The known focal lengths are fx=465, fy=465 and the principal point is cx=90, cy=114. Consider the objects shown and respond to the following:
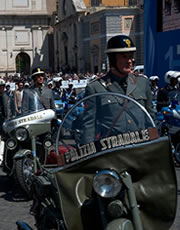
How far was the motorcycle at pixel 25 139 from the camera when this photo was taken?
625 centimetres

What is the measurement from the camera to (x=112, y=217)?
2910 mm

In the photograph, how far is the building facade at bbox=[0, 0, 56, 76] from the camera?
6091 centimetres

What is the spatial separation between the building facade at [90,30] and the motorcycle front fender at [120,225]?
109 ft

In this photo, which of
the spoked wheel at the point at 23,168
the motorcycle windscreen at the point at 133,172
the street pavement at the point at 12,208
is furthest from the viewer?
the spoked wheel at the point at 23,168

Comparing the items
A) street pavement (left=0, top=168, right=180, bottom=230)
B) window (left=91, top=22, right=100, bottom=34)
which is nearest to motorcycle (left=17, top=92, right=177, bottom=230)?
street pavement (left=0, top=168, right=180, bottom=230)

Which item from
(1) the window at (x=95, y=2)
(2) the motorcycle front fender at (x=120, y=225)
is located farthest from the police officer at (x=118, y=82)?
(1) the window at (x=95, y=2)

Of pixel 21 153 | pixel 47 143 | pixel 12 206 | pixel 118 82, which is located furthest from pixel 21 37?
pixel 118 82

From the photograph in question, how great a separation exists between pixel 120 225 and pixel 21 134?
12.5 ft

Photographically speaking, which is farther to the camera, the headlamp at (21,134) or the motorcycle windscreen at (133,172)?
the headlamp at (21,134)

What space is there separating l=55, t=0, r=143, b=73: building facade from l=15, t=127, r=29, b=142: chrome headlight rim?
29556 millimetres

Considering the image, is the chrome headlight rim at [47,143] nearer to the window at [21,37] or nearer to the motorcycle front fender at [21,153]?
the motorcycle front fender at [21,153]

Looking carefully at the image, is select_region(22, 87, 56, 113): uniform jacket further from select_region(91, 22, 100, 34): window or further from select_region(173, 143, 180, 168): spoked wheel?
select_region(91, 22, 100, 34): window

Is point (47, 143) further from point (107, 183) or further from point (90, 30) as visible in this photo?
point (90, 30)

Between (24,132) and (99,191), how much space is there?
12.3ft
